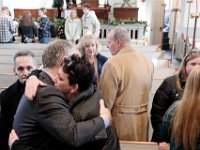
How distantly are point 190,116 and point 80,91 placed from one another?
49cm

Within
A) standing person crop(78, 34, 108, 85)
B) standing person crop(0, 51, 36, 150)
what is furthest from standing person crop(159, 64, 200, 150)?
standing person crop(78, 34, 108, 85)

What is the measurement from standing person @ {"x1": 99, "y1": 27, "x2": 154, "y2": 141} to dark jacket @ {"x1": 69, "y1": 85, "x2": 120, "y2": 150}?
100 centimetres

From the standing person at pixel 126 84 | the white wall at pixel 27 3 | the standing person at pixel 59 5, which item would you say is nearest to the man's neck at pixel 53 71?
the standing person at pixel 126 84

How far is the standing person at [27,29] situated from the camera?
29.2 ft

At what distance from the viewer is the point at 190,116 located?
1.39 m

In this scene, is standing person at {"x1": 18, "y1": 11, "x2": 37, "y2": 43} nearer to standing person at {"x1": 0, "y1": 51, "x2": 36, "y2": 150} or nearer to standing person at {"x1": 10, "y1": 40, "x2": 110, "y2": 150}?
standing person at {"x1": 0, "y1": 51, "x2": 36, "y2": 150}

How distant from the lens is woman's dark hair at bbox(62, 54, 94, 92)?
1372 mm

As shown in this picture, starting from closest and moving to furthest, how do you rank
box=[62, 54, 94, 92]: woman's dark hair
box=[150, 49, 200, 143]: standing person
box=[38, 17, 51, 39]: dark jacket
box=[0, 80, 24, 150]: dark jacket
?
box=[62, 54, 94, 92]: woman's dark hair → box=[0, 80, 24, 150]: dark jacket → box=[150, 49, 200, 143]: standing person → box=[38, 17, 51, 39]: dark jacket

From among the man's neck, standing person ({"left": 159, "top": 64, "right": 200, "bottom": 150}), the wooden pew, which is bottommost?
the wooden pew

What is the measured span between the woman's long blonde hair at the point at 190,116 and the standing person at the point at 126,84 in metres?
1.04

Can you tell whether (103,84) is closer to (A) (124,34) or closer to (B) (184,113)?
(A) (124,34)

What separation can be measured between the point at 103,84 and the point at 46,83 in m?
1.04

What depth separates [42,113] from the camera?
49.9 inches

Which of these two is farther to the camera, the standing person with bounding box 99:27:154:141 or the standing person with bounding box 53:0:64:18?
the standing person with bounding box 53:0:64:18
